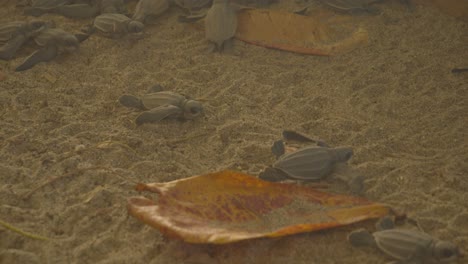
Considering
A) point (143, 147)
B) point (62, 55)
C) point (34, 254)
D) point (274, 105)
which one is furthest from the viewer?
point (62, 55)

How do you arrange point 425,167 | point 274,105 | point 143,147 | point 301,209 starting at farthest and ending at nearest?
1. point 274,105
2. point 143,147
3. point 425,167
4. point 301,209

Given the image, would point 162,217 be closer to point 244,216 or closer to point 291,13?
point 244,216

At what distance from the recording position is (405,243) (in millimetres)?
1623

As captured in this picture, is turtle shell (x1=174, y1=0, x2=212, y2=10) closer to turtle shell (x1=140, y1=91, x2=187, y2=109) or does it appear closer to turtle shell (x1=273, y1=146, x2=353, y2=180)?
turtle shell (x1=140, y1=91, x2=187, y2=109)

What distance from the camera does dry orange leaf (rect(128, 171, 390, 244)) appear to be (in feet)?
5.44

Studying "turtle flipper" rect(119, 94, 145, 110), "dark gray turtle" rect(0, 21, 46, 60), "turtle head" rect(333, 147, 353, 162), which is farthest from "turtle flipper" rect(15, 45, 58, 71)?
"turtle head" rect(333, 147, 353, 162)

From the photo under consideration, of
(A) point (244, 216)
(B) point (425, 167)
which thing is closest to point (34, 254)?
(A) point (244, 216)

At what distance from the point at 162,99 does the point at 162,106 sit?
0.05 metres

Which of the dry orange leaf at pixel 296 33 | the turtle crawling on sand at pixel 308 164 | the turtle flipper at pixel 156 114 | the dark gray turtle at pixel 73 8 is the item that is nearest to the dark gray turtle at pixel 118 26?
the dark gray turtle at pixel 73 8

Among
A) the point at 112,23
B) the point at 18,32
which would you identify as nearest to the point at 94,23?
the point at 112,23

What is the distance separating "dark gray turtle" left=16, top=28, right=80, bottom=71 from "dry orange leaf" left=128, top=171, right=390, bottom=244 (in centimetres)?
126

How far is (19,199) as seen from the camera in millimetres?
1885

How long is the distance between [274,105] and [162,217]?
0.95 meters

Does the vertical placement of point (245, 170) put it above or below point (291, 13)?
below
